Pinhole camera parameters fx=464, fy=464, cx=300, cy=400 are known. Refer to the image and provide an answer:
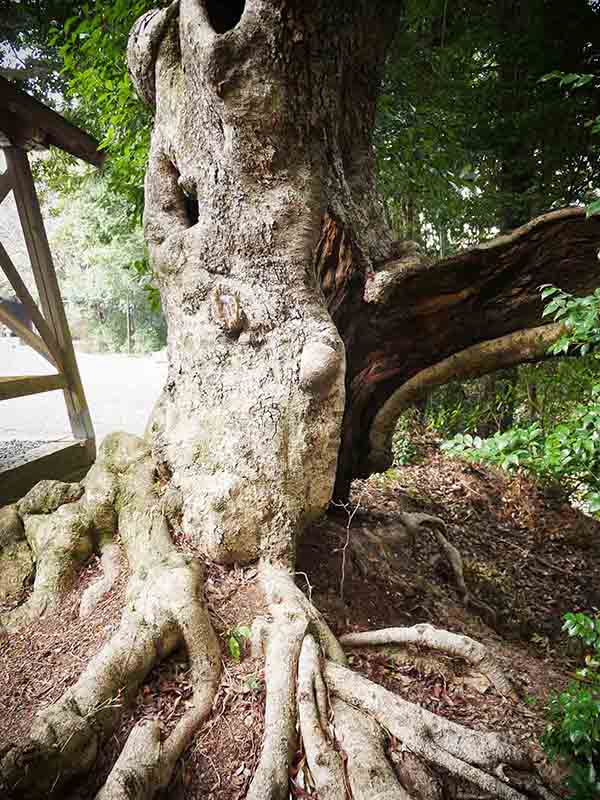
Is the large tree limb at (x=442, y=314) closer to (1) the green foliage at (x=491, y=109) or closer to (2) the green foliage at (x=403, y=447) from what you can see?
(1) the green foliage at (x=491, y=109)

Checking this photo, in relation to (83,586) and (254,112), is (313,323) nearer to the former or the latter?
(254,112)

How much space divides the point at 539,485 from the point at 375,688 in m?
4.64

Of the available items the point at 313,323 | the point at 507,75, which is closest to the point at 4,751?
the point at 313,323

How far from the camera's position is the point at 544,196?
5.36 m

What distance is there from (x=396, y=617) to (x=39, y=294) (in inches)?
203

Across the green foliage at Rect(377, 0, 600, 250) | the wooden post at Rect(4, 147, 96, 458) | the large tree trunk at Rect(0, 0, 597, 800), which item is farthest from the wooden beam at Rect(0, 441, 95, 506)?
the green foliage at Rect(377, 0, 600, 250)

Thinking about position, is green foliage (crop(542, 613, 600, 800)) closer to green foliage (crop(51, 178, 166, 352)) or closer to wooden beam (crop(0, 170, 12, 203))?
wooden beam (crop(0, 170, 12, 203))

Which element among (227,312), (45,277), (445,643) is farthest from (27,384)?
(445,643)

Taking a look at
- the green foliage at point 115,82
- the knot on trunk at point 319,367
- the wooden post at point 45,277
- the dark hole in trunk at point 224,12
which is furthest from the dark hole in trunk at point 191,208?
the wooden post at point 45,277

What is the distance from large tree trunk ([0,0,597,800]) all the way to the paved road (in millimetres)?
4164

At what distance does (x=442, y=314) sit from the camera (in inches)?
134

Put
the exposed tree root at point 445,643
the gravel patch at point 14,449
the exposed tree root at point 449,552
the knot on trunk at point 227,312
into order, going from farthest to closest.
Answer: the gravel patch at point 14,449 → the exposed tree root at point 449,552 → the knot on trunk at point 227,312 → the exposed tree root at point 445,643

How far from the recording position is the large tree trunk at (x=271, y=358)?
1889mm

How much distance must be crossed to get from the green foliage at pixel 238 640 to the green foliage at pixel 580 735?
4.32ft
